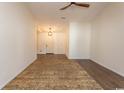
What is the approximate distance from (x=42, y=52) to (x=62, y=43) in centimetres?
199

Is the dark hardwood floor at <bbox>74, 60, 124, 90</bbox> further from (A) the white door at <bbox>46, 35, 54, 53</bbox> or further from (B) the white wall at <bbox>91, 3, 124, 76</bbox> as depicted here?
(A) the white door at <bbox>46, 35, 54, 53</bbox>

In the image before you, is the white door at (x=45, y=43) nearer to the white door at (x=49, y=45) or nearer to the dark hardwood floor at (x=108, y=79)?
the white door at (x=49, y=45)

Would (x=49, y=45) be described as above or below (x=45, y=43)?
below

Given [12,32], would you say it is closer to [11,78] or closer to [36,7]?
[11,78]

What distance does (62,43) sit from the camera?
12719 millimetres

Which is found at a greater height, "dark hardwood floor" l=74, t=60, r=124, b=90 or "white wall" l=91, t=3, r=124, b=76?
"white wall" l=91, t=3, r=124, b=76

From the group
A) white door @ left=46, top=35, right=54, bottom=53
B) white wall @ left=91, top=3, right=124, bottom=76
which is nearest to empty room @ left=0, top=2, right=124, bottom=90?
white wall @ left=91, top=3, right=124, bottom=76

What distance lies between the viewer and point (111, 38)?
19.0 ft

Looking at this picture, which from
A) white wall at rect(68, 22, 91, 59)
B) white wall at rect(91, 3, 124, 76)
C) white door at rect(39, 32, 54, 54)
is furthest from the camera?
white door at rect(39, 32, 54, 54)

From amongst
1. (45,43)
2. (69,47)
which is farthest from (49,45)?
(69,47)

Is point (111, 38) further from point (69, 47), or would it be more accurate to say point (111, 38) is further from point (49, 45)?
point (49, 45)

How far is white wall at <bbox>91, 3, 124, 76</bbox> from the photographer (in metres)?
4.98

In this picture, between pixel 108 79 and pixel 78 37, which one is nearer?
pixel 108 79

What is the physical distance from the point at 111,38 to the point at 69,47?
3714mm
